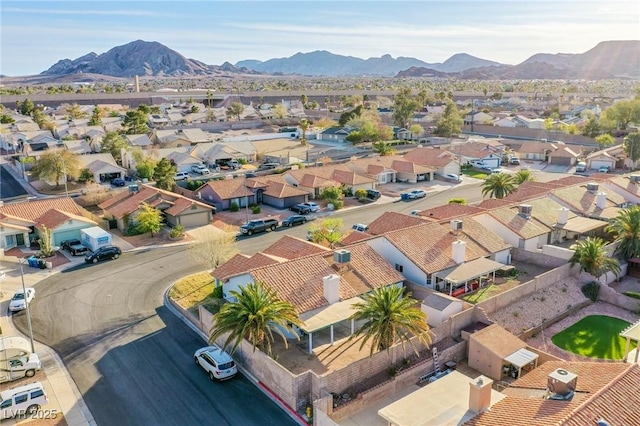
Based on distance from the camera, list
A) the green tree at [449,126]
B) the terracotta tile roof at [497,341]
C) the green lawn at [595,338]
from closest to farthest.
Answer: the terracotta tile roof at [497,341]
the green lawn at [595,338]
the green tree at [449,126]

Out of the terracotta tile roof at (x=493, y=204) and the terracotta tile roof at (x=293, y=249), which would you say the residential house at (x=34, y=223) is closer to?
the terracotta tile roof at (x=293, y=249)

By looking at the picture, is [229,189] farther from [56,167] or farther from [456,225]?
[456,225]

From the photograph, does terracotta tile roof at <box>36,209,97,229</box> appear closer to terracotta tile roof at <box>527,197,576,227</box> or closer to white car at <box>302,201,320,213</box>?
white car at <box>302,201,320,213</box>

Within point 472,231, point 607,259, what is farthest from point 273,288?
point 607,259

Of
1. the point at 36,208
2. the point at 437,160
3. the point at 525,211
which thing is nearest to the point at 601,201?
the point at 525,211

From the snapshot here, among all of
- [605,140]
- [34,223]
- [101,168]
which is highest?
[605,140]

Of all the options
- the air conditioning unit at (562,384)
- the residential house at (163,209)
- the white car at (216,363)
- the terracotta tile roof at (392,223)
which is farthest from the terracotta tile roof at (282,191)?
the air conditioning unit at (562,384)
